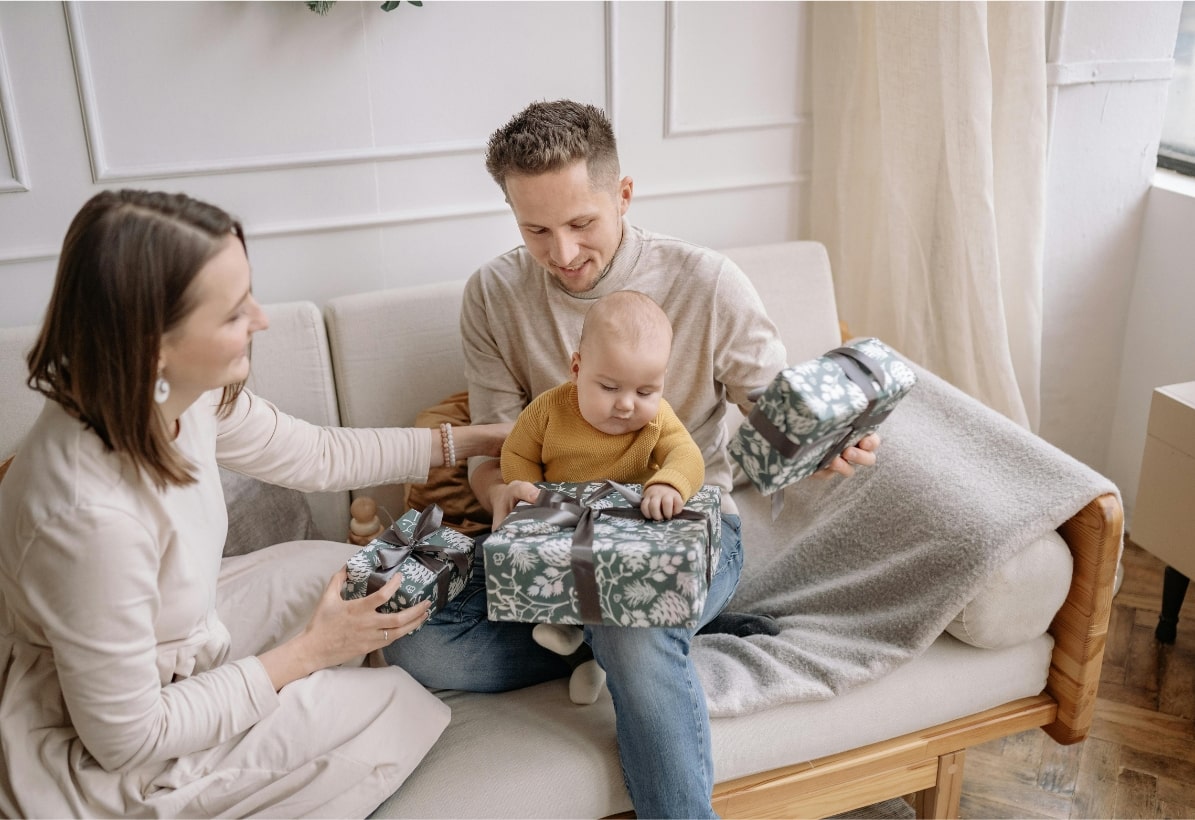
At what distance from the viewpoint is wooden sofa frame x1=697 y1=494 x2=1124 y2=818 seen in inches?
62.9

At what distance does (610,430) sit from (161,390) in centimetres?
62

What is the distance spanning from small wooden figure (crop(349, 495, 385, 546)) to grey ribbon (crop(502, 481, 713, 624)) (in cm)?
57

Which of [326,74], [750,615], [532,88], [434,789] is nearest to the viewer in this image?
[434,789]

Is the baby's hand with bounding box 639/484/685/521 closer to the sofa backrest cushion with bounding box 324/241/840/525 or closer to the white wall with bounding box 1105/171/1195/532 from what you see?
the sofa backrest cushion with bounding box 324/241/840/525

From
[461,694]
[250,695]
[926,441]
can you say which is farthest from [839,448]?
[250,695]

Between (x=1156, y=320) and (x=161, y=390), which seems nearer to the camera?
(x=161, y=390)

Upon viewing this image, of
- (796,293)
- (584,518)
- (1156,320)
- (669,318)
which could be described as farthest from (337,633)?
(1156,320)

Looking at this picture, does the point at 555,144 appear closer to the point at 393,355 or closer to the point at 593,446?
the point at 593,446

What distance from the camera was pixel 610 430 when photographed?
1.53 meters

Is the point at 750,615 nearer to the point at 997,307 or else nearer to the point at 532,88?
the point at 997,307

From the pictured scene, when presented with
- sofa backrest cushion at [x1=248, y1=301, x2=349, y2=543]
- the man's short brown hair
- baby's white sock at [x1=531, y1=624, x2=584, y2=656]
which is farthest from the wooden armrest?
sofa backrest cushion at [x1=248, y1=301, x2=349, y2=543]

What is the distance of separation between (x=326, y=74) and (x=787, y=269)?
1033 mm

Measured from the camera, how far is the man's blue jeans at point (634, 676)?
1.43m

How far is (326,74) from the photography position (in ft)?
6.74
